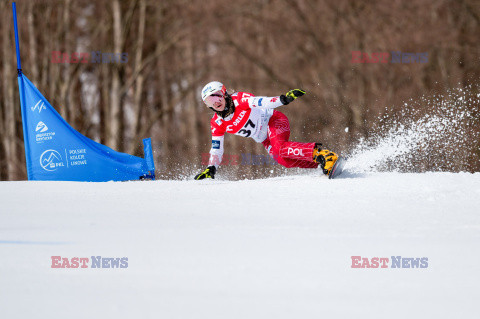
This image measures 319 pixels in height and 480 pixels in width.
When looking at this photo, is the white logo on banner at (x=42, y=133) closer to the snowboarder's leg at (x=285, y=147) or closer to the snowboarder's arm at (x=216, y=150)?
the snowboarder's arm at (x=216, y=150)

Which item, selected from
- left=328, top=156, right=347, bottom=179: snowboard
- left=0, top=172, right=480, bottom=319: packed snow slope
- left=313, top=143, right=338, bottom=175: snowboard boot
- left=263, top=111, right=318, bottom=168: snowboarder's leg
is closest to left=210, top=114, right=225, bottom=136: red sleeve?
left=263, top=111, right=318, bottom=168: snowboarder's leg

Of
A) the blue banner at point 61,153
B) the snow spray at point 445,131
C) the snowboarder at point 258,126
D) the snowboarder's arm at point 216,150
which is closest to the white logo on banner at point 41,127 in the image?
the blue banner at point 61,153

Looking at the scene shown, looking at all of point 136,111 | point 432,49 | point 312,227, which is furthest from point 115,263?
point 432,49

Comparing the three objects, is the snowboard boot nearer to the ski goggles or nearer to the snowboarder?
the snowboarder

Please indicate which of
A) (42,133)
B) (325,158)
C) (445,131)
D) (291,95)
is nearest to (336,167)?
(325,158)

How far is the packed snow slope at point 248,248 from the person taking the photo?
11.2 ft

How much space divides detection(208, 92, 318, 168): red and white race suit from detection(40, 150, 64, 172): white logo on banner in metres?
2.01

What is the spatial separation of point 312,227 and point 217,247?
0.96 m

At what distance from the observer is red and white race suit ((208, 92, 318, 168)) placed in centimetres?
721

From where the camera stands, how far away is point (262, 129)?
7504mm

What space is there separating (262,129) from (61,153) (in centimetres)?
258

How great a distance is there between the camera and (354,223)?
17.0 ft

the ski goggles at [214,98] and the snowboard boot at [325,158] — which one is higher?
the ski goggles at [214,98]

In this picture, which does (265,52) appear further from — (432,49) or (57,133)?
(57,133)
